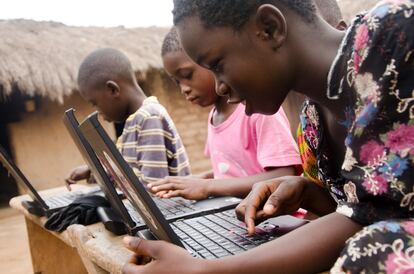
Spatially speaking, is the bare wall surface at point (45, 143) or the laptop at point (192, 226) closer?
the laptop at point (192, 226)

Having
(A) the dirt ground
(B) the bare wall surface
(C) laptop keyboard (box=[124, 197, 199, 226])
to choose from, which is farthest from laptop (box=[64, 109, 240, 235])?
(B) the bare wall surface

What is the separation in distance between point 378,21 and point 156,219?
0.49 metres

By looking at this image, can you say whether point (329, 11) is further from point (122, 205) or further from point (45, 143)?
point (45, 143)

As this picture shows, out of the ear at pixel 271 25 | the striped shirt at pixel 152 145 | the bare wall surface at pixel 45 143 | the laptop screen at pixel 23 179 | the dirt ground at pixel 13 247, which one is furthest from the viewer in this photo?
the bare wall surface at pixel 45 143

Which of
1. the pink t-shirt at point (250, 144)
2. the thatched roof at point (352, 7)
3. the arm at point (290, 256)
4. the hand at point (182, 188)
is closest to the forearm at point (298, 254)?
the arm at point (290, 256)

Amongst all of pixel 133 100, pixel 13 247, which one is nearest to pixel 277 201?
pixel 133 100

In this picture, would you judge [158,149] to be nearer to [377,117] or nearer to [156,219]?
[156,219]

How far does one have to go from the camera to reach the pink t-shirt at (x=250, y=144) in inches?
62.1

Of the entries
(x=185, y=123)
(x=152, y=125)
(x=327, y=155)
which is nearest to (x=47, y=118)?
(x=185, y=123)

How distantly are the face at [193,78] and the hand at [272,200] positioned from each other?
0.86 metres

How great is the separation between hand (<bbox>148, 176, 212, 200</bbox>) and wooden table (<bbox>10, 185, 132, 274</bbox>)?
0.21 meters

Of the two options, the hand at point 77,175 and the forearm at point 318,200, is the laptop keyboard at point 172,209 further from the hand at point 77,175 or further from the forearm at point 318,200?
the hand at point 77,175

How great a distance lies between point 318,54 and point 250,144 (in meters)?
0.89

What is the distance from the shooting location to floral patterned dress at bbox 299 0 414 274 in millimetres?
639
